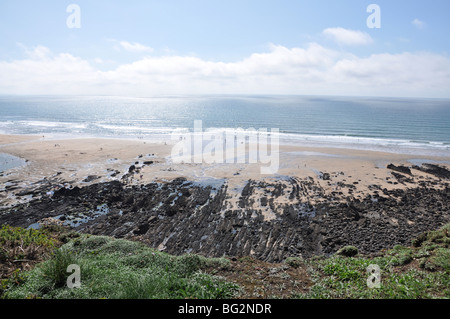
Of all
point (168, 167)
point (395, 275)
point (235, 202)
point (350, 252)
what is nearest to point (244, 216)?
point (235, 202)

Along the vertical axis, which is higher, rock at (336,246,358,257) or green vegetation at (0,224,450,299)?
green vegetation at (0,224,450,299)

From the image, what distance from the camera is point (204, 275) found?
7.58 m

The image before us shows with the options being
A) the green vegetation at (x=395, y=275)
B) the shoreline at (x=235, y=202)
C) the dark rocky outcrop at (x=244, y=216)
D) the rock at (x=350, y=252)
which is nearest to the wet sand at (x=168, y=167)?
the shoreline at (x=235, y=202)

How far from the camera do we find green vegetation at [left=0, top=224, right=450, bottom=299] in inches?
251

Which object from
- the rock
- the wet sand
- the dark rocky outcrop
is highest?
the wet sand

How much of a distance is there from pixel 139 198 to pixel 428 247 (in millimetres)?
20815

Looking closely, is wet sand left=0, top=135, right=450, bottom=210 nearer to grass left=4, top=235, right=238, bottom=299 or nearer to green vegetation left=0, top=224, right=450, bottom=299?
green vegetation left=0, top=224, right=450, bottom=299

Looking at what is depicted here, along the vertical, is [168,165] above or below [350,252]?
above

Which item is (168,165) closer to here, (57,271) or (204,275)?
(204,275)

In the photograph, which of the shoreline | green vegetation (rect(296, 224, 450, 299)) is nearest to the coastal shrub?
green vegetation (rect(296, 224, 450, 299))

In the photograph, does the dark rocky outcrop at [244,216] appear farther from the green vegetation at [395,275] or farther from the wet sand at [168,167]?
the green vegetation at [395,275]

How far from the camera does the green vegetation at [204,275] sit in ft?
20.9

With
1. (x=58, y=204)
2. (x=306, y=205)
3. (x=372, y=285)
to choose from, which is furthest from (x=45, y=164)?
(x=372, y=285)
